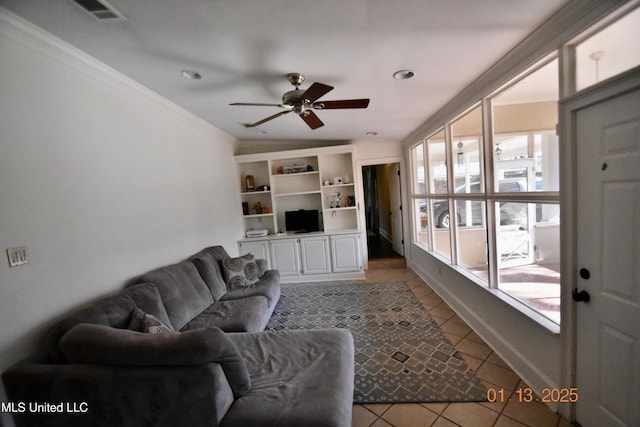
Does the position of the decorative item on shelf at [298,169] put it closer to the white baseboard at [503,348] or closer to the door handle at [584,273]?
the white baseboard at [503,348]

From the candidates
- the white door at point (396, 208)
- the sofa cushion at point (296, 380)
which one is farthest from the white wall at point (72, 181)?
the white door at point (396, 208)

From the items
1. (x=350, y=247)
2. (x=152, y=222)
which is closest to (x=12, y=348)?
(x=152, y=222)

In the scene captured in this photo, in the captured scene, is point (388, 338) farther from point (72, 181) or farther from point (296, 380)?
point (72, 181)

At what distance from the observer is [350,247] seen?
4500 mm

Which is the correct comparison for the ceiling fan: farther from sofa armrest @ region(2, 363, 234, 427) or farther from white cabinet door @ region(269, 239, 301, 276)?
white cabinet door @ region(269, 239, 301, 276)

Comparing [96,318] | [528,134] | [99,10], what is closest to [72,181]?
[96,318]

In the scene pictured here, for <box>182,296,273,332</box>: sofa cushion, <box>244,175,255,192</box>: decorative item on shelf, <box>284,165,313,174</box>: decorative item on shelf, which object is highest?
<box>284,165,313,174</box>: decorative item on shelf

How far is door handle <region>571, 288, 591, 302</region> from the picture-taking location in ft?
4.75

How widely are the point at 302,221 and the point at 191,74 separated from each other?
3.10 m

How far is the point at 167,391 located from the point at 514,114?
316 cm

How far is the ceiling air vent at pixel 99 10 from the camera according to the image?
1.42 meters

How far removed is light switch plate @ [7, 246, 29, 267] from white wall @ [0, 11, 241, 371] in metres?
0.03

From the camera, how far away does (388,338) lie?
8.45ft

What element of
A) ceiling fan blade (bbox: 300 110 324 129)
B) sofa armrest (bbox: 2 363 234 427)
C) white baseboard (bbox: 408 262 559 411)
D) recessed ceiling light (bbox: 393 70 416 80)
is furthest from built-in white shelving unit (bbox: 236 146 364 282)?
sofa armrest (bbox: 2 363 234 427)
